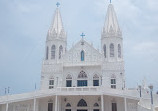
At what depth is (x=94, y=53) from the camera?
3581 cm

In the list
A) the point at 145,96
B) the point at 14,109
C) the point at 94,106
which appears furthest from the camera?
the point at 94,106

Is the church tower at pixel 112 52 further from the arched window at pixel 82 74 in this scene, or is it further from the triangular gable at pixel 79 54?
the arched window at pixel 82 74

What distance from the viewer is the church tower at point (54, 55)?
36188mm

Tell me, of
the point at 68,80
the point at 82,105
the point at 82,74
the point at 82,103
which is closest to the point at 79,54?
the point at 82,74

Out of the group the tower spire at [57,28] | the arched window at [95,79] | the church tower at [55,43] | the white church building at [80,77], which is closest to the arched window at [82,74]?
the white church building at [80,77]

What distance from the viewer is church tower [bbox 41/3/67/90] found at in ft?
119

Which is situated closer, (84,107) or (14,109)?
(14,109)

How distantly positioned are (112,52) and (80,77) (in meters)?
6.78

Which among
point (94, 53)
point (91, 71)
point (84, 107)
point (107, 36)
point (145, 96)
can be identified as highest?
point (107, 36)

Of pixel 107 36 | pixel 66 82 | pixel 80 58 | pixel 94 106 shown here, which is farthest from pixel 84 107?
pixel 107 36

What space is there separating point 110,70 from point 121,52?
158 inches

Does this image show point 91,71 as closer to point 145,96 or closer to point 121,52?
point 121,52

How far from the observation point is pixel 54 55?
38.2 meters

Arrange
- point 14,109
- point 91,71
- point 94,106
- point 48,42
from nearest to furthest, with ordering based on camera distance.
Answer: point 14,109 < point 94,106 < point 91,71 < point 48,42
